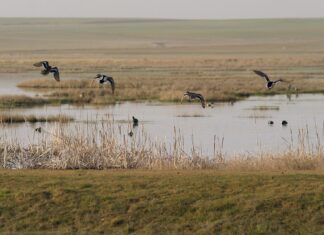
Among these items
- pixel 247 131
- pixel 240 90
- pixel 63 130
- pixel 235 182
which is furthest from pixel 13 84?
pixel 235 182

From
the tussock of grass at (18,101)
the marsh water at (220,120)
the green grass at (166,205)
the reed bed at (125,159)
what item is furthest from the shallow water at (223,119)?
the green grass at (166,205)

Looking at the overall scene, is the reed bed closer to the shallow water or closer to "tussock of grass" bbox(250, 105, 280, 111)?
the shallow water

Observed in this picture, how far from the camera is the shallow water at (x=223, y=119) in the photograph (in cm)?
3086

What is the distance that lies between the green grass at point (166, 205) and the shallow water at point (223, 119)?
11.9 meters

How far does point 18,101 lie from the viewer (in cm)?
4762

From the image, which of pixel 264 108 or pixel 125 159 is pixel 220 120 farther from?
pixel 125 159

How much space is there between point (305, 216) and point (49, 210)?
4002mm

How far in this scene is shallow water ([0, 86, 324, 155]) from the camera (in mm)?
30859

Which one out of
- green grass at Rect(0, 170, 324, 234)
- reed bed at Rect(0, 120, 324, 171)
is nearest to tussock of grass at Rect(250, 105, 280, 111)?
reed bed at Rect(0, 120, 324, 171)

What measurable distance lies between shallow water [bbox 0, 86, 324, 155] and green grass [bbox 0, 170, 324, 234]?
11.9 m

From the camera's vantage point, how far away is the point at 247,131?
3547cm

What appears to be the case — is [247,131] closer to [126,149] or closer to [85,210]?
[126,149]

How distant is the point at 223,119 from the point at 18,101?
12.6 meters

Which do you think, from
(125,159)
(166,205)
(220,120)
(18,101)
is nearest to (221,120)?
(220,120)
